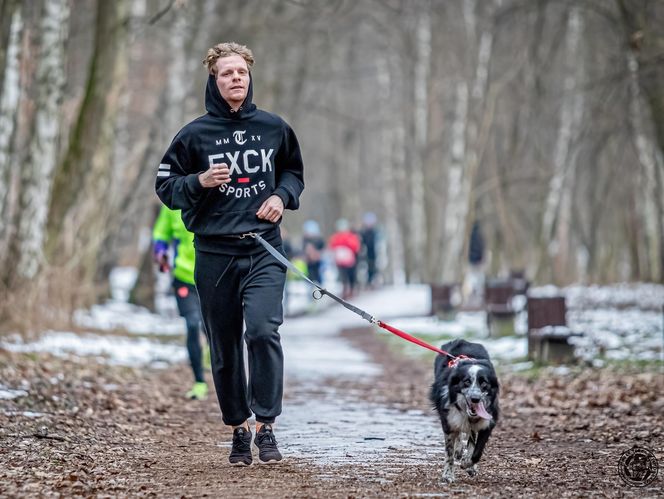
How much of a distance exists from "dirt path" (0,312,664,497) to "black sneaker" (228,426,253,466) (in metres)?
0.09

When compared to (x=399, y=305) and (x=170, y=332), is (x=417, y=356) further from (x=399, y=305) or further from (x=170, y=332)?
(x=399, y=305)

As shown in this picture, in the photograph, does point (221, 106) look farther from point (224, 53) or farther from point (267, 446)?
point (267, 446)

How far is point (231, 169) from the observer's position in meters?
6.72

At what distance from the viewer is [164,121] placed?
2336cm

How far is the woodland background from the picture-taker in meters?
15.3

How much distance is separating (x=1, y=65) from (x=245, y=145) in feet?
27.0

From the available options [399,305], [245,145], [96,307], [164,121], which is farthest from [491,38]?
[245,145]

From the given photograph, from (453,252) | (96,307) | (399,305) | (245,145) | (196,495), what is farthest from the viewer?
(453,252)

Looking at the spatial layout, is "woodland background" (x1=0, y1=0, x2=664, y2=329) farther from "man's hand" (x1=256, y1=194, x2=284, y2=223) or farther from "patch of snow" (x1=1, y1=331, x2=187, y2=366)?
"man's hand" (x1=256, y1=194, x2=284, y2=223)

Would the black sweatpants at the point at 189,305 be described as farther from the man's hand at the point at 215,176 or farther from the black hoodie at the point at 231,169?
the man's hand at the point at 215,176

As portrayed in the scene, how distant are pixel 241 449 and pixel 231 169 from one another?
1.70 m

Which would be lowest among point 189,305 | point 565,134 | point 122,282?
point 122,282

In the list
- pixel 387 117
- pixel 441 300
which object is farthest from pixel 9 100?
pixel 387 117

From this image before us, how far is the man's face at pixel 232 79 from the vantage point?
6.72 metres
